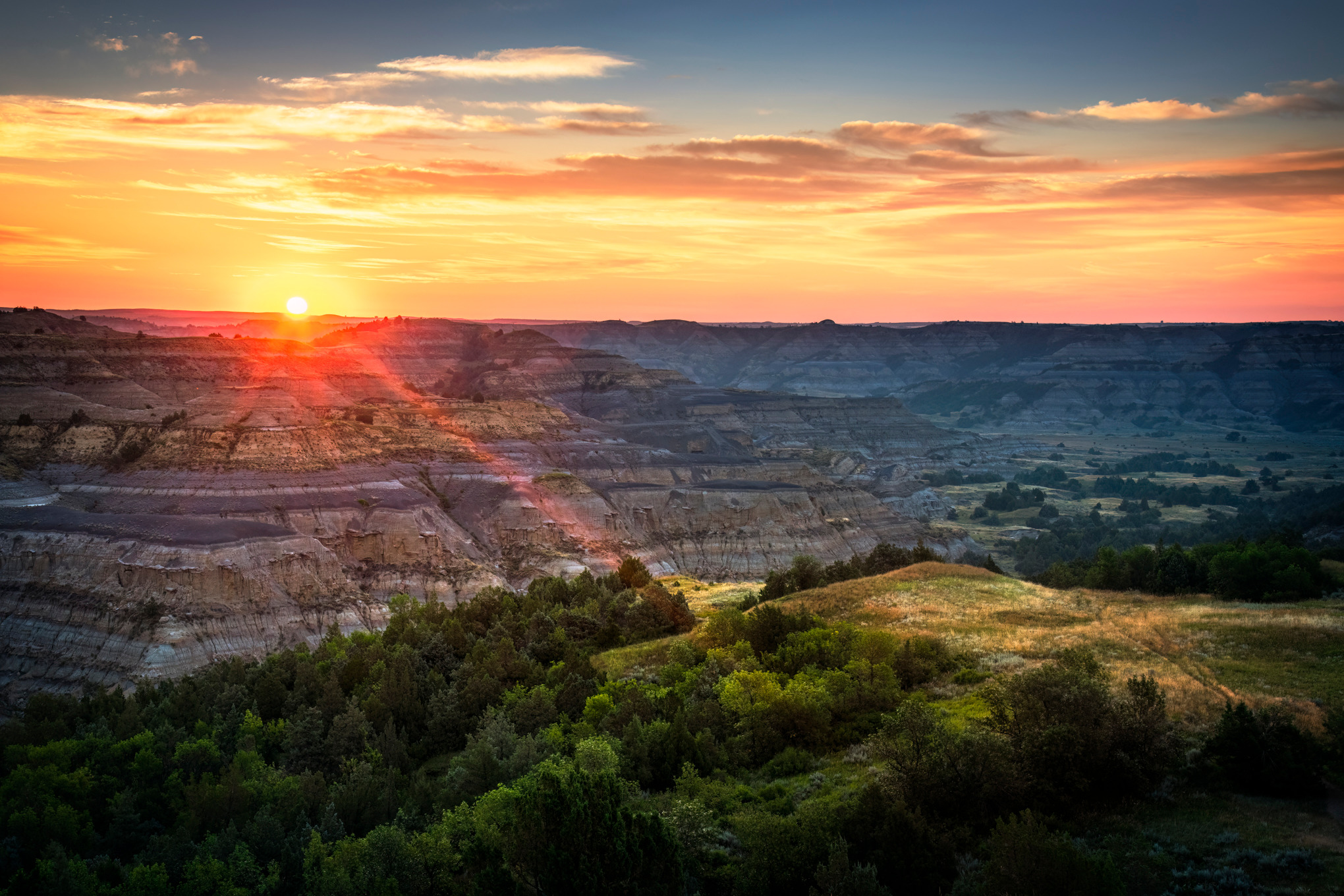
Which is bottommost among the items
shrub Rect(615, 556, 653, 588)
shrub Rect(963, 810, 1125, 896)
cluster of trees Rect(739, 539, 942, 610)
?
shrub Rect(615, 556, 653, 588)

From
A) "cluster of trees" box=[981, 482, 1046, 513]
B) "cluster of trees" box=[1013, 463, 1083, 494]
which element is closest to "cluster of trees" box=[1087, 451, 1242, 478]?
"cluster of trees" box=[1013, 463, 1083, 494]

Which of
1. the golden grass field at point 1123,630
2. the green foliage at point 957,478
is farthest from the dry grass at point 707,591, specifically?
the green foliage at point 957,478

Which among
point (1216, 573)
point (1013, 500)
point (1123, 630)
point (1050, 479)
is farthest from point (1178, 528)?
point (1123, 630)

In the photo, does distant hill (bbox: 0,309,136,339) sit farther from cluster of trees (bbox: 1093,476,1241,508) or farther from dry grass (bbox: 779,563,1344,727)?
cluster of trees (bbox: 1093,476,1241,508)

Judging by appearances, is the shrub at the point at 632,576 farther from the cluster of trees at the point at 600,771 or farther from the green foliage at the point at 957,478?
Result: the green foliage at the point at 957,478

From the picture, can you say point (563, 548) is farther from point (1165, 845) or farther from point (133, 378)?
point (1165, 845)

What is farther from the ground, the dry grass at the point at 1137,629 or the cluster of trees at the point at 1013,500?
the dry grass at the point at 1137,629

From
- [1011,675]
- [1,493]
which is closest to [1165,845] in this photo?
[1011,675]
